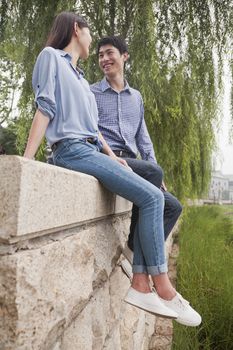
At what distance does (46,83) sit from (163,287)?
3.25 feet

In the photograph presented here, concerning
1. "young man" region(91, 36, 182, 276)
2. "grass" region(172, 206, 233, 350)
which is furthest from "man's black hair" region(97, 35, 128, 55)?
"grass" region(172, 206, 233, 350)

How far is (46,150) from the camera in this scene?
4.00 metres

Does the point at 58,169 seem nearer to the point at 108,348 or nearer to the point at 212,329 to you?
the point at 108,348

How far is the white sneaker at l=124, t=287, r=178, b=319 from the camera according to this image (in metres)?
1.71

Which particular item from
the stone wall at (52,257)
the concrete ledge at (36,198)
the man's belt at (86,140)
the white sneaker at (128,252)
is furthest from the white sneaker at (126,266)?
the concrete ledge at (36,198)

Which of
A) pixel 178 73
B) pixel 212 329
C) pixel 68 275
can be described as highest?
pixel 178 73

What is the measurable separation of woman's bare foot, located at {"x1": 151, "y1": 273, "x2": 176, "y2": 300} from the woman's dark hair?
1.10 metres

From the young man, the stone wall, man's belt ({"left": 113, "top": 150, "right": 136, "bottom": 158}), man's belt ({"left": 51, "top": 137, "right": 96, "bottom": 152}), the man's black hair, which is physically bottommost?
the stone wall

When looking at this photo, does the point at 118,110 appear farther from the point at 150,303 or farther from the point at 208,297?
the point at 208,297

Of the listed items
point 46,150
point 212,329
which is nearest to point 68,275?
point 212,329

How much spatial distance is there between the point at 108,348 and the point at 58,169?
1079 millimetres

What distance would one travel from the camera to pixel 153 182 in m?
2.07

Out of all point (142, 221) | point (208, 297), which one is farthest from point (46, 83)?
point (208, 297)

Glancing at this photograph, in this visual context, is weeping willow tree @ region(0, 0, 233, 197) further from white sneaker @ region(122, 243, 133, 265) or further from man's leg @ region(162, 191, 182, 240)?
white sneaker @ region(122, 243, 133, 265)
